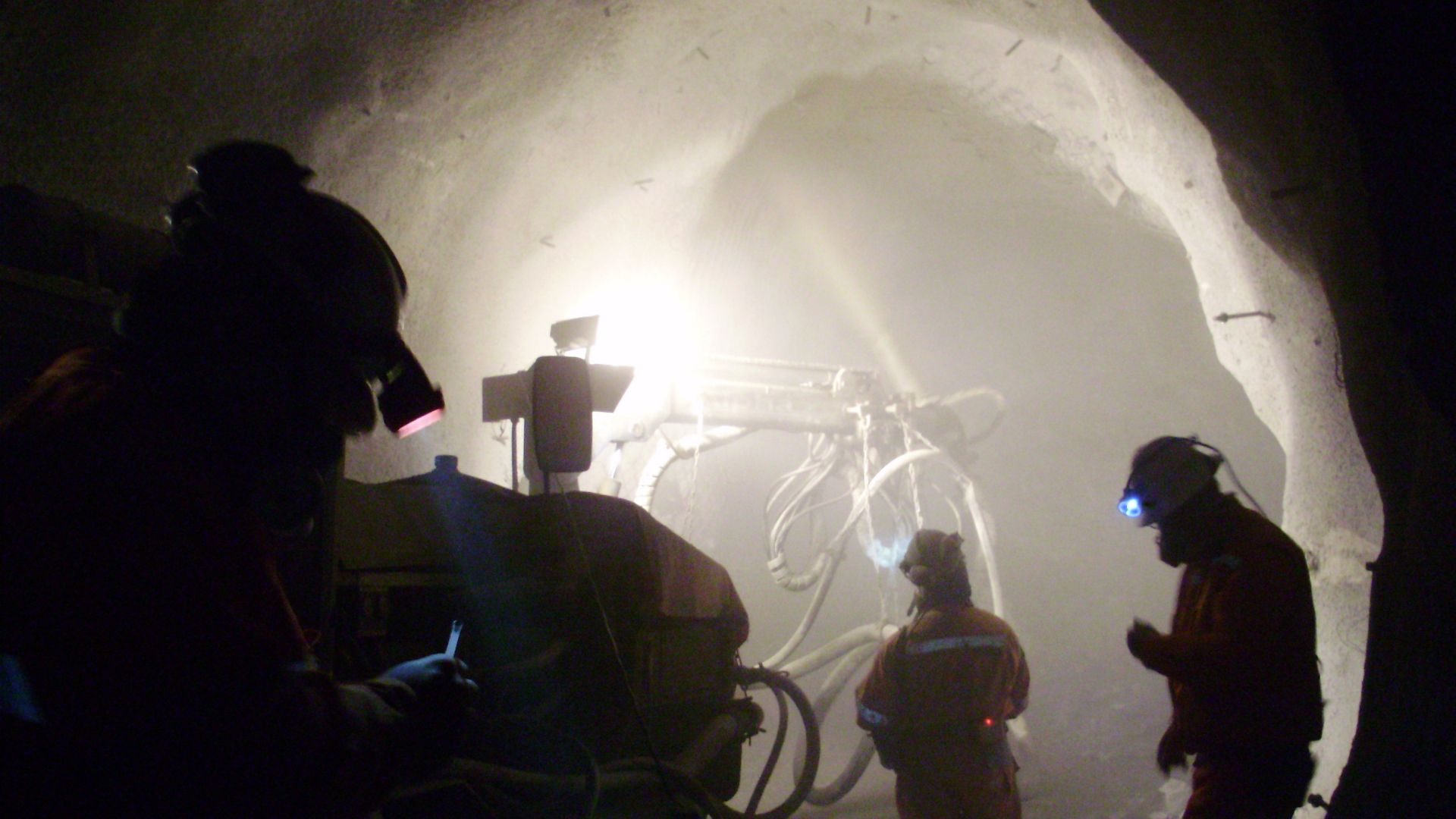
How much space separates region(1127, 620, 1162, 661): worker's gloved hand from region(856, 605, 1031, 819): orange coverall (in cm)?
137

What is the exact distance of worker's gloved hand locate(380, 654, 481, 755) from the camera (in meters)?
1.44

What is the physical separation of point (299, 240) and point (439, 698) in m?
0.85

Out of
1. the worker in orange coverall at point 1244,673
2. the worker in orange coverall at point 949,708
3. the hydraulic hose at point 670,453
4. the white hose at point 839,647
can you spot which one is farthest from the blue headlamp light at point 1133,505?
the hydraulic hose at point 670,453

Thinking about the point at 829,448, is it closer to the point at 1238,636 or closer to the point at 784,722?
the point at 784,722

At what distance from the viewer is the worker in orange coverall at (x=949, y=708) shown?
A: 421cm

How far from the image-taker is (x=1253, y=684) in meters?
2.72

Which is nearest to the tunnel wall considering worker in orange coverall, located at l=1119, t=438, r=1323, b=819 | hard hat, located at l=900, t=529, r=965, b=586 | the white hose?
worker in orange coverall, located at l=1119, t=438, r=1323, b=819

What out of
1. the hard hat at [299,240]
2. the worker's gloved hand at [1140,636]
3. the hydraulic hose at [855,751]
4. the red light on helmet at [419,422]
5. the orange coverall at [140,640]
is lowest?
the hydraulic hose at [855,751]

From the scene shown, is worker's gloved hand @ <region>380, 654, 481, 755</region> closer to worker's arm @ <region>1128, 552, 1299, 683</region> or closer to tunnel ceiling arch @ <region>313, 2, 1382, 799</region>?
worker's arm @ <region>1128, 552, 1299, 683</region>

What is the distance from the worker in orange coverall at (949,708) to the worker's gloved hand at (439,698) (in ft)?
10.6

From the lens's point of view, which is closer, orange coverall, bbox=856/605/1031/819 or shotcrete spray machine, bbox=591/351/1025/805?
orange coverall, bbox=856/605/1031/819

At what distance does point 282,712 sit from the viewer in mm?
1104

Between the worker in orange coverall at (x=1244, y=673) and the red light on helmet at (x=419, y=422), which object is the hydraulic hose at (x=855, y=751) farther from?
the red light on helmet at (x=419, y=422)

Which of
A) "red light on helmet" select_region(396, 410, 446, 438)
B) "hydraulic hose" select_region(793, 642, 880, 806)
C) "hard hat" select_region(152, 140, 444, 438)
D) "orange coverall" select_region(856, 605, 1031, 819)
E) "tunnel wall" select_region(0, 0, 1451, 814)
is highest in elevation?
"tunnel wall" select_region(0, 0, 1451, 814)
